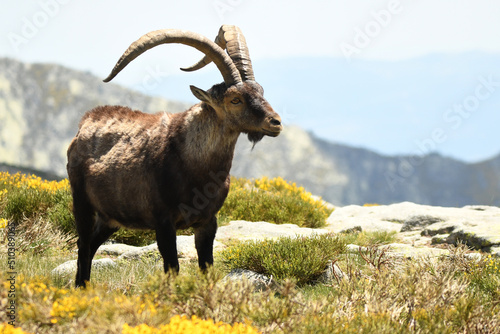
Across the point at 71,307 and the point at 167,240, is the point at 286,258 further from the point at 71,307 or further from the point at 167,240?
the point at 71,307

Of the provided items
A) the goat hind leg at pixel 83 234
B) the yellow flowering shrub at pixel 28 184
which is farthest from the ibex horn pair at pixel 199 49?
the yellow flowering shrub at pixel 28 184

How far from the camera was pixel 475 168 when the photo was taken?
4665 inches

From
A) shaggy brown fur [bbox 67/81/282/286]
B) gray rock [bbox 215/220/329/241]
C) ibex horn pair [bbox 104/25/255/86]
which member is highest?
ibex horn pair [bbox 104/25/255/86]

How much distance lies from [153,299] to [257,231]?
19.8 ft

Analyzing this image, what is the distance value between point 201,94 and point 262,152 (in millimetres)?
85200

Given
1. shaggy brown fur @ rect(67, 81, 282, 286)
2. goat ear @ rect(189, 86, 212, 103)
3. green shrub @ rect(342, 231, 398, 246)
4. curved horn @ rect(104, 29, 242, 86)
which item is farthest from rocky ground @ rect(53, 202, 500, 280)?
curved horn @ rect(104, 29, 242, 86)

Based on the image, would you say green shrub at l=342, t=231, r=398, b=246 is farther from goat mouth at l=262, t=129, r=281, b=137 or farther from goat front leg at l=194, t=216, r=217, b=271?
goat mouth at l=262, t=129, r=281, b=137

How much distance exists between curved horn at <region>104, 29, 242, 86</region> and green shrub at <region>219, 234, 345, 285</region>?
282cm

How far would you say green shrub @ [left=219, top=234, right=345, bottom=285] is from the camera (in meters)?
7.72

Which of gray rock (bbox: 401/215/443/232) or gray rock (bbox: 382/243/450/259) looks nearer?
gray rock (bbox: 382/243/450/259)

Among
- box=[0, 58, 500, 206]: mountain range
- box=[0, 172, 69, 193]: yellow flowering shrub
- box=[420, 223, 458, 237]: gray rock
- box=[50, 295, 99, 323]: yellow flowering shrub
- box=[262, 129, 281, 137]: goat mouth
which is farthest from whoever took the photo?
box=[0, 58, 500, 206]: mountain range

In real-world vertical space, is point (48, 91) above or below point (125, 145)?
above

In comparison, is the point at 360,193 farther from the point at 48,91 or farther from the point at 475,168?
the point at 48,91

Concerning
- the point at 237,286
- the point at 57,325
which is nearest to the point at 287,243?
the point at 237,286
